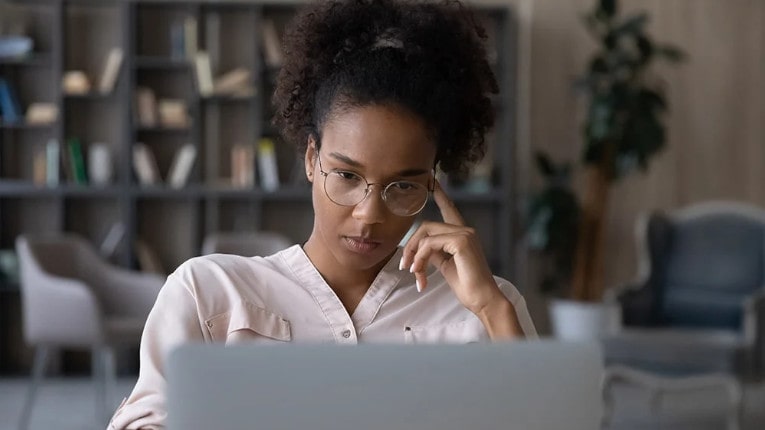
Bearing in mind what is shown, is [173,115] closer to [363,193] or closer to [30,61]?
[30,61]

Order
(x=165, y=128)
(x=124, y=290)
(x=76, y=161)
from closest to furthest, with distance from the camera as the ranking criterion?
(x=124, y=290)
(x=76, y=161)
(x=165, y=128)

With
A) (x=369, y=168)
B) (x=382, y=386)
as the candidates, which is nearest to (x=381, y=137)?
(x=369, y=168)

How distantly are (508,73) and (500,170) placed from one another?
1.96ft

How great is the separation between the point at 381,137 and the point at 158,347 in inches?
15.5

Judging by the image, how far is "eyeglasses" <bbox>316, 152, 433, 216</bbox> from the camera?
1391 mm

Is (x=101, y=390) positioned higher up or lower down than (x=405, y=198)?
lower down

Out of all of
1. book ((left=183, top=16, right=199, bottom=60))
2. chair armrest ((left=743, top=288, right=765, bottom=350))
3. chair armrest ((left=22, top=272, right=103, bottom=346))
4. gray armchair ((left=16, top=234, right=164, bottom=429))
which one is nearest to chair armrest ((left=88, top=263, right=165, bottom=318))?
gray armchair ((left=16, top=234, right=164, bottom=429))

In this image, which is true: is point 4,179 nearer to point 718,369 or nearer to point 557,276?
point 557,276

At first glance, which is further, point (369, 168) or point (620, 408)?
point (620, 408)

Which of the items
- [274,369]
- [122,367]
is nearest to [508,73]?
[122,367]

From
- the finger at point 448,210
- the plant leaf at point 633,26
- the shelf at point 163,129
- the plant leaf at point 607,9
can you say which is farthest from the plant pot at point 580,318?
the finger at point 448,210

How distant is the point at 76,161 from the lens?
6.05 meters

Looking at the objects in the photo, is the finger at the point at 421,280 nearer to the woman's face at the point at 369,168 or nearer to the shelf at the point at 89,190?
the woman's face at the point at 369,168

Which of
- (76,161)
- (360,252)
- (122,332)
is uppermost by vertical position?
(76,161)
